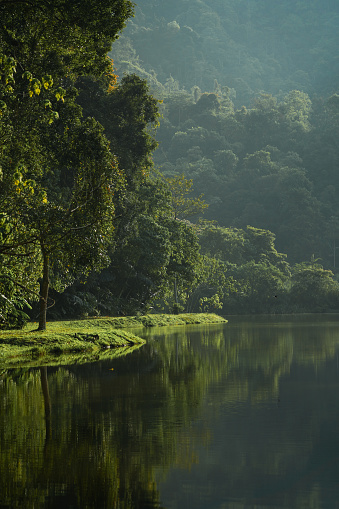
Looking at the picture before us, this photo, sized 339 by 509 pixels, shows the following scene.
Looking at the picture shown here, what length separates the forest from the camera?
68.7 feet

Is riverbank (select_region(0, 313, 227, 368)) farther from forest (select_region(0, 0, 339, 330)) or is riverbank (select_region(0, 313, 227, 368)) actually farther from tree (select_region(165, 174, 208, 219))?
tree (select_region(165, 174, 208, 219))

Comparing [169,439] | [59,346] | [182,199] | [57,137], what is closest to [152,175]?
[182,199]

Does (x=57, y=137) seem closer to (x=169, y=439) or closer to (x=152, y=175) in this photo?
(x=169, y=439)

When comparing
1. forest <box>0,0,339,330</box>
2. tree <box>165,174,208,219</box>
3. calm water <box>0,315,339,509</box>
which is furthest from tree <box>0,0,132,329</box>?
tree <box>165,174,208,219</box>

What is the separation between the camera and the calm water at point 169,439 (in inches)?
242

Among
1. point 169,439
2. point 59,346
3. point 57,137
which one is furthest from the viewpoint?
point 57,137

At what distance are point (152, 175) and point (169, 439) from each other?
88750mm

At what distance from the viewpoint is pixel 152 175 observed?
9606 cm

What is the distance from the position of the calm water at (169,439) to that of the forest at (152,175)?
3.44 m

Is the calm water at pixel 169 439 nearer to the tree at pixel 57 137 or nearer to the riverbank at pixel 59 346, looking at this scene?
the riverbank at pixel 59 346

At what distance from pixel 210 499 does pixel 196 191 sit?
354ft

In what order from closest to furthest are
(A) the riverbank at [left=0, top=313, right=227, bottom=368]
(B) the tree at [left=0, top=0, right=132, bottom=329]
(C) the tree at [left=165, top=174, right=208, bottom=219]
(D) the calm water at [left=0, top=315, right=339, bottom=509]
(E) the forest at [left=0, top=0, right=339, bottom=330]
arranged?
(D) the calm water at [left=0, top=315, right=339, bottom=509]
(A) the riverbank at [left=0, top=313, right=227, bottom=368]
(B) the tree at [left=0, top=0, right=132, bottom=329]
(E) the forest at [left=0, top=0, right=339, bottom=330]
(C) the tree at [left=165, top=174, right=208, bottom=219]

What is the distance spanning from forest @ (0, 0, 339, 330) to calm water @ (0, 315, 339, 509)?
11.3 feet

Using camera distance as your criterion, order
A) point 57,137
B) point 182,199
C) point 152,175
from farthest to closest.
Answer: point 152,175 → point 182,199 → point 57,137
